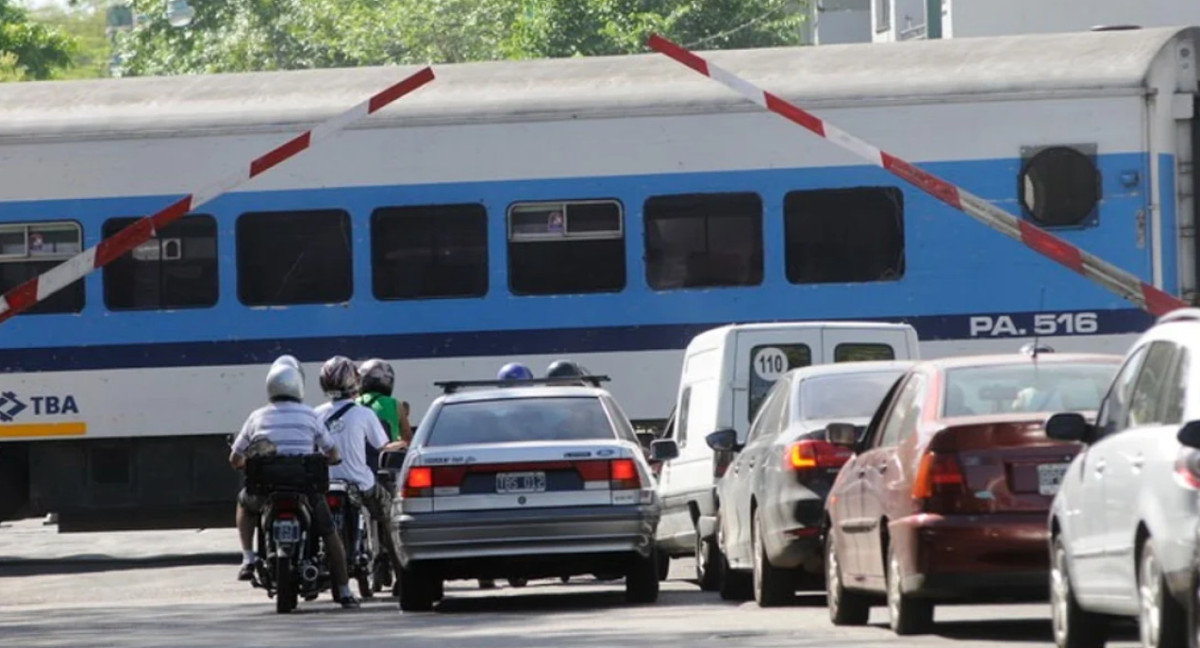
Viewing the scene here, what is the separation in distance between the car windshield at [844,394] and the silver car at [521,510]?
1.31 m

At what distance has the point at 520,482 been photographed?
691 inches

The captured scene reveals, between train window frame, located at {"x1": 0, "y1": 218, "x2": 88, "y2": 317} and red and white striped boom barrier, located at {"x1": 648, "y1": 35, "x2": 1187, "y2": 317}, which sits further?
train window frame, located at {"x1": 0, "y1": 218, "x2": 88, "y2": 317}

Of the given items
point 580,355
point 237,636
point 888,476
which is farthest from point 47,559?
point 888,476

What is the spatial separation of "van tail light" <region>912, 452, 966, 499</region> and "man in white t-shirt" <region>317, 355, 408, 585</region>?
6043mm

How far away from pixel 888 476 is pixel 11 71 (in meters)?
58.8

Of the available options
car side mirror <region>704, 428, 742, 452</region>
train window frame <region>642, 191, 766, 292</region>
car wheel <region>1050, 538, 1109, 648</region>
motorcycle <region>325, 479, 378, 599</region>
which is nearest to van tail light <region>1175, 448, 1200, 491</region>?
car wheel <region>1050, 538, 1109, 648</region>

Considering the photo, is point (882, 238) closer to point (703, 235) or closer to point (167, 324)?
point (703, 235)

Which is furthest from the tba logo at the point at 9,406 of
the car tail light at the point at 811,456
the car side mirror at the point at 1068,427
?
the car side mirror at the point at 1068,427

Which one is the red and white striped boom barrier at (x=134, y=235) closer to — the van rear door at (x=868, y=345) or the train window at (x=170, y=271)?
the van rear door at (x=868, y=345)

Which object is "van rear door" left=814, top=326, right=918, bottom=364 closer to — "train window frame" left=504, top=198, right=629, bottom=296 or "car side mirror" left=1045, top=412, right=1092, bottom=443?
"train window frame" left=504, top=198, right=629, bottom=296

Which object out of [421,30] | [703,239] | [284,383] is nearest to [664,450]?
[284,383]

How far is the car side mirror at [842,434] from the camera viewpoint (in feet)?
49.3

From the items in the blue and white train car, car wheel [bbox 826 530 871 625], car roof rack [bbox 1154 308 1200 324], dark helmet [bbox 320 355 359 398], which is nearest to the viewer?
car roof rack [bbox 1154 308 1200 324]

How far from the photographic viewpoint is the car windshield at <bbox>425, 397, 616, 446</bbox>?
18.0m
